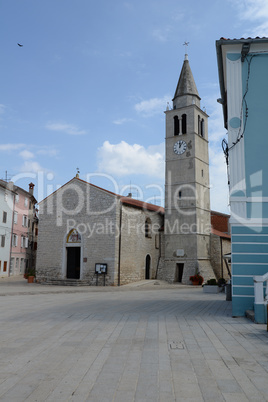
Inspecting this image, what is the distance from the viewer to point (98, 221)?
27.8m

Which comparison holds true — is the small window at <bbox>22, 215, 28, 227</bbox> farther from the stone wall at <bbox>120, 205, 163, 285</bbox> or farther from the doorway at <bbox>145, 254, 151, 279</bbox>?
the doorway at <bbox>145, 254, 151, 279</bbox>

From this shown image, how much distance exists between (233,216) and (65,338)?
6.02 m

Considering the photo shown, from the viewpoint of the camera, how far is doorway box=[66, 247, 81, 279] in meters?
28.7

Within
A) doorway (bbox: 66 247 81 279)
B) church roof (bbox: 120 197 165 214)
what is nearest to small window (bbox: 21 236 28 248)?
doorway (bbox: 66 247 81 279)

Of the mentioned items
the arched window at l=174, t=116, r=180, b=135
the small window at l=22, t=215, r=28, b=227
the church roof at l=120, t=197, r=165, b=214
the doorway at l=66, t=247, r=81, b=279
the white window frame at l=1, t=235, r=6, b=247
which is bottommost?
the doorway at l=66, t=247, r=81, b=279

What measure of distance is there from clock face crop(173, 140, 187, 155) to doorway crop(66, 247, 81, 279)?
42.5ft

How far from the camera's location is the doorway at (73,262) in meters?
28.7

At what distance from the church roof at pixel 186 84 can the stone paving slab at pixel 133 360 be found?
28.3 meters

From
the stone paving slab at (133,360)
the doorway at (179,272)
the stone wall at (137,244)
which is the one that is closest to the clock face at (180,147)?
the stone wall at (137,244)

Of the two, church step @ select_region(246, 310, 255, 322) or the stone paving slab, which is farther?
church step @ select_region(246, 310, 255, 322)

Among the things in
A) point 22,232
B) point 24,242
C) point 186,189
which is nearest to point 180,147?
point 186,189

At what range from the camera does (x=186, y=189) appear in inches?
1250

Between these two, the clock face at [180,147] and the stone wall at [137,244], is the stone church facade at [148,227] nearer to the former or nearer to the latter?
the stone wall at [137,244]

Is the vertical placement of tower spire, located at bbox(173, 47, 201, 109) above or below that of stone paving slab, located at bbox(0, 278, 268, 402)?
above
